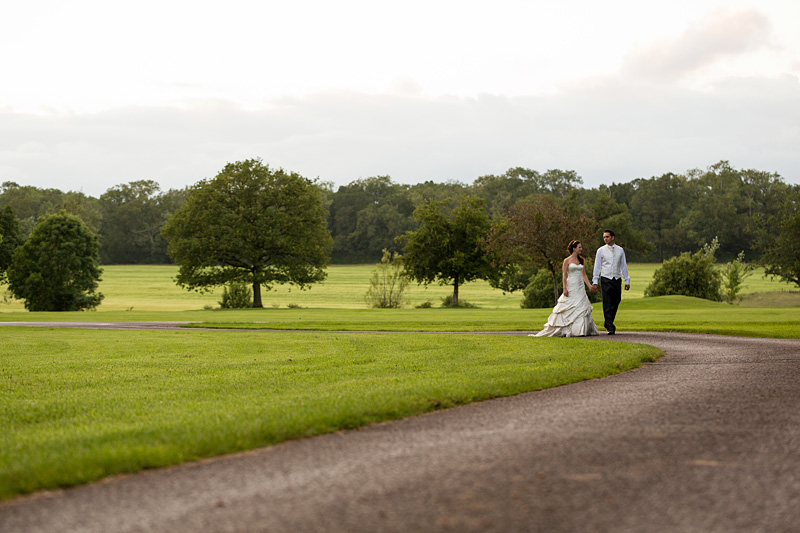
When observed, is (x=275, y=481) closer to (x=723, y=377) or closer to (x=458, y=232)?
(x=723, y=377)

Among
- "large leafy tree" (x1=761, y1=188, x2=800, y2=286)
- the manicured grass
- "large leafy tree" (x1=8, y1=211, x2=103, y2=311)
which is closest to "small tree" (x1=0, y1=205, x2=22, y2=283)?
"large leafy tree" (x1=8, y1=211, x2=103, y2=311)

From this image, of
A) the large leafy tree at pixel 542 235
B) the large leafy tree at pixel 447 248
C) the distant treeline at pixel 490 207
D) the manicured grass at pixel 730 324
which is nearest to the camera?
the manicured grass at pixel 730 324

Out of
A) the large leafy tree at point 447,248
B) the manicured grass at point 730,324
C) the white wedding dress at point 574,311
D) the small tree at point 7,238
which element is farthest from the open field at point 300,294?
the white wedding dress at point 574,311

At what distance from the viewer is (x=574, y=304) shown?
17.9 m

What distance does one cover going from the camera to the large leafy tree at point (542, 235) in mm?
43531

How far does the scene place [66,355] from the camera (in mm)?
17219

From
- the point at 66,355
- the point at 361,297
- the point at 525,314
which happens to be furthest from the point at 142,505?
the point at 361,297

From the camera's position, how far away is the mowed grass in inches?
257

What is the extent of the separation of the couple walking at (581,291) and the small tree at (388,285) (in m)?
35.5

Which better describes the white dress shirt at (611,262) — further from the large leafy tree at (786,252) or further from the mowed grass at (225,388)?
the large leafy tree at (786,252)

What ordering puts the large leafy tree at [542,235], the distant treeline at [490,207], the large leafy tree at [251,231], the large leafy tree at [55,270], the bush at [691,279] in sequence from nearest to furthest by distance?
1. the large leafy tree at [542,235]
2. the bush at [691,279]
3. the large leafy tree at [251,231]
4. the large leafy tree at [55,270]
5. the distant treeline at [490,207]

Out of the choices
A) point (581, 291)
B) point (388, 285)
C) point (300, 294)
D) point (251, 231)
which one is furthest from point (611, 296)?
point (300, 294)

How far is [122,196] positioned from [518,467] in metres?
149

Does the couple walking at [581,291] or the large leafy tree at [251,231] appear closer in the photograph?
the couple walking at [581,291]
